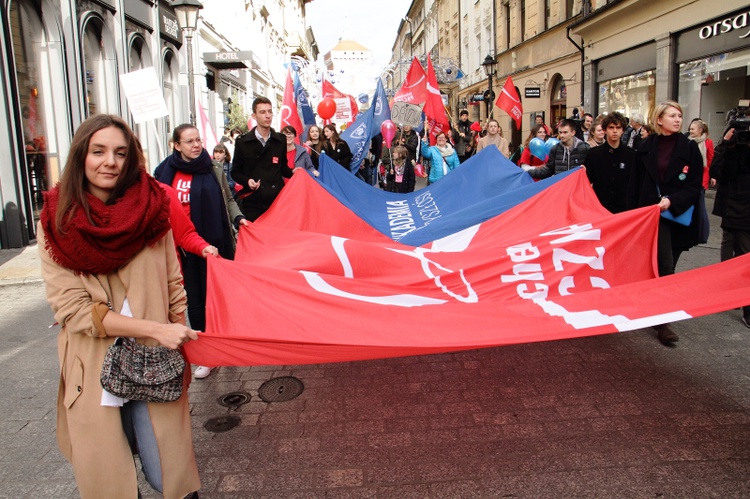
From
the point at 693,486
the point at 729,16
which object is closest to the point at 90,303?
the point at 693,486

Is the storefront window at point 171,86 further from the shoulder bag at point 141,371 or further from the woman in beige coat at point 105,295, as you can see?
the shoulder bag at point 141,371

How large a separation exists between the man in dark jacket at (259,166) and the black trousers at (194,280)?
203 centimetres

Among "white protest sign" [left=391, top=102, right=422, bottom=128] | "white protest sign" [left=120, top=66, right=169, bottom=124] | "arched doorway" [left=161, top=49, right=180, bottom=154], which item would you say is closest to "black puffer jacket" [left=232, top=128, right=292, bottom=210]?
"white protest sign" [left=120, top=66, right=169, bottom=124]

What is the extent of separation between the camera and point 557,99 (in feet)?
84.0

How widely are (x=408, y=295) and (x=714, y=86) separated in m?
13.5

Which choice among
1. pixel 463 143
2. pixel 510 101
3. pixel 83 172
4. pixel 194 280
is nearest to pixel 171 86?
pixel 463 143

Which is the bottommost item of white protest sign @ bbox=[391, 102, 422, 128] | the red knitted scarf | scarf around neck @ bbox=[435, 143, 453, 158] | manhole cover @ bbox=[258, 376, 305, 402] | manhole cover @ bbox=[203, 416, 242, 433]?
manhole cover @ bbox=[203, 416, 242, 433]

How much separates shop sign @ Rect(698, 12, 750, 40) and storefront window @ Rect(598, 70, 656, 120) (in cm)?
248

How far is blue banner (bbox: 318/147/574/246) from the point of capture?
20.3ft

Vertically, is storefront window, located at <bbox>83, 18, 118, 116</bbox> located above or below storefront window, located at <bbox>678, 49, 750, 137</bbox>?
above

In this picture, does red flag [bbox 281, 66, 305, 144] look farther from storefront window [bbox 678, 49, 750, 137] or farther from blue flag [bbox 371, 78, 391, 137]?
storefront window [bbox 678, 49, 750, 137]

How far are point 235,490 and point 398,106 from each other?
12140 mm

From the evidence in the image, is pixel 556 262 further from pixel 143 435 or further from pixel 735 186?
pixel 143 435

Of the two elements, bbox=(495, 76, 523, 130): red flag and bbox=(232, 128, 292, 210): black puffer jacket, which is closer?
bbox=(232, 128, 292, 210): black puffer jacket
